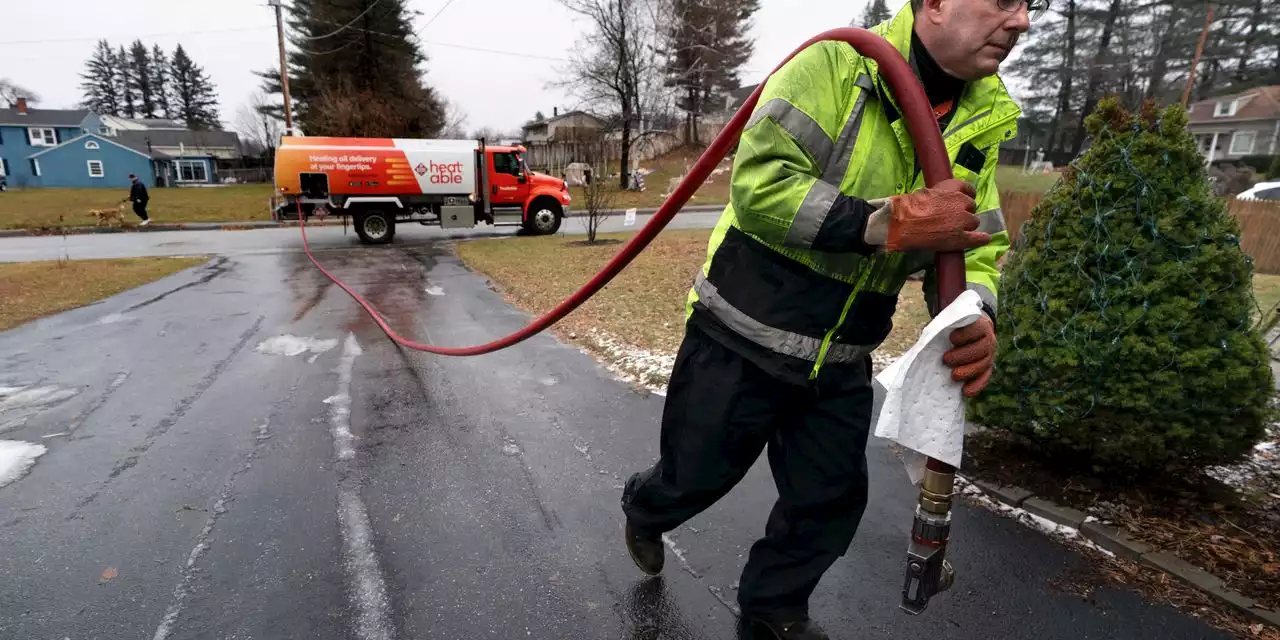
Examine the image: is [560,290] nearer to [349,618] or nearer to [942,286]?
[349,618]

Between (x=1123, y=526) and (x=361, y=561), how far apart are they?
331 centimetres

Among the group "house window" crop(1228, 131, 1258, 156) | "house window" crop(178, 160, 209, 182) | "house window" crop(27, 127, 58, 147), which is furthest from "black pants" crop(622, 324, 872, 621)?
"house window" crop(27, 127, 58, 147)

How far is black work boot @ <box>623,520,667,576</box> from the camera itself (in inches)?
95.9

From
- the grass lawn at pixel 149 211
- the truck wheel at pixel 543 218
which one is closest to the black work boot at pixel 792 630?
the truck wheel at pixel 543 218

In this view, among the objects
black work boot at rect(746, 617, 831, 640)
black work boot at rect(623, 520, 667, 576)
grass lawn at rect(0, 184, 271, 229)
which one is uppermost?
grass lawn at rect(0, 184, 271, 229)

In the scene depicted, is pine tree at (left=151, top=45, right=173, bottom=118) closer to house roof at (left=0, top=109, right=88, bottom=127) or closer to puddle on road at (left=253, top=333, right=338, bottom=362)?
house roof at (left=0, top=109, right=88, bottom=127)

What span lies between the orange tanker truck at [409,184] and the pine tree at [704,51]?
18234mm

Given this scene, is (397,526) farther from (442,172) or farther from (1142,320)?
(442,172)

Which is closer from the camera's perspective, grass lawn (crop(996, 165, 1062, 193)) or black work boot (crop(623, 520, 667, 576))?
black work boot (crop(623, 520, 667, 576))

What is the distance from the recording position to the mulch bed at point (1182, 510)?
260 cm

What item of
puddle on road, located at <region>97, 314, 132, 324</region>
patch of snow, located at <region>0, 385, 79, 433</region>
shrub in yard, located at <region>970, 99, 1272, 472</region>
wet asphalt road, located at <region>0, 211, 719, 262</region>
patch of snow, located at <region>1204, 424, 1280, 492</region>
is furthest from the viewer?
wet asphalt road, located at <region>0, 211, 719, 262</region>

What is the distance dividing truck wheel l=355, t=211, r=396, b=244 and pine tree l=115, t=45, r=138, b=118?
83019mm

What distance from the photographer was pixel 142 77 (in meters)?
77.2

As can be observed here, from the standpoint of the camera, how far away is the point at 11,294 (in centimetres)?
869
